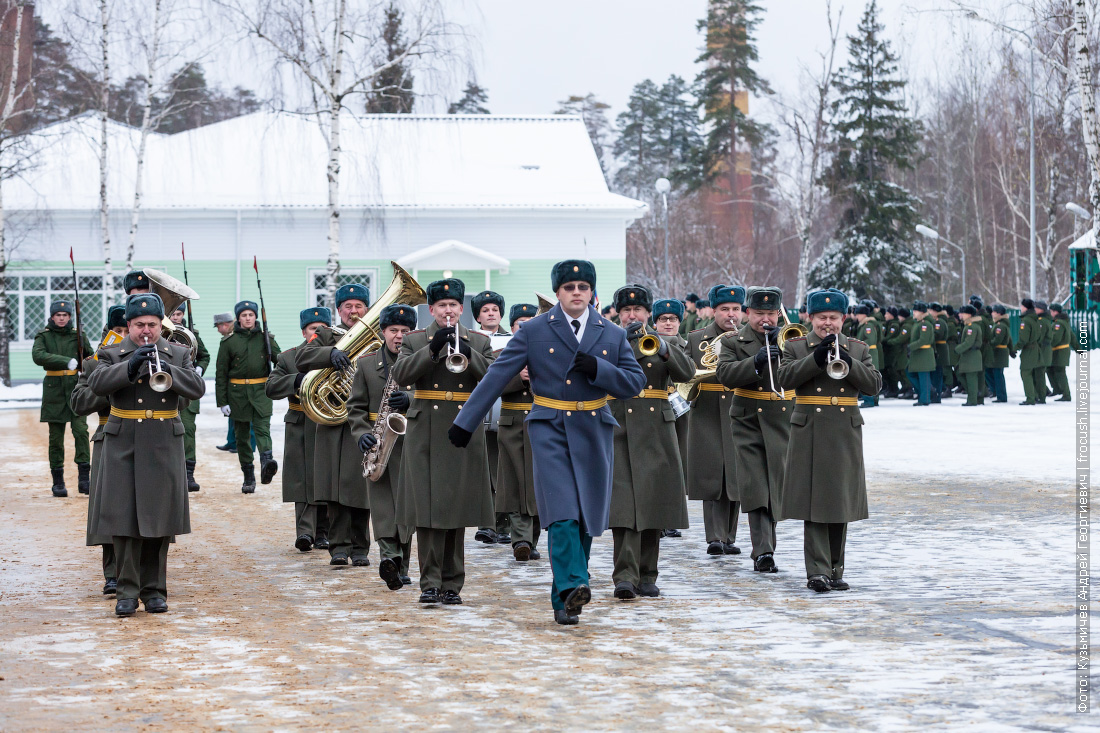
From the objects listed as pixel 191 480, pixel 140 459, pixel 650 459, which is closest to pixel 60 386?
pixel 191 480

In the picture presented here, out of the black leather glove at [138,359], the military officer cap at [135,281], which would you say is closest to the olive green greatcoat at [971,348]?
the military officer cap at [135,281]

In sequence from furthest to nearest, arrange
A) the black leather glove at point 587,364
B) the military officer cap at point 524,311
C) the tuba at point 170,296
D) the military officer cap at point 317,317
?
the military officer cap at point 524,311
the tuba at point 170,296
the military officer cap at point 317,317
the black leather glove at point 587,364

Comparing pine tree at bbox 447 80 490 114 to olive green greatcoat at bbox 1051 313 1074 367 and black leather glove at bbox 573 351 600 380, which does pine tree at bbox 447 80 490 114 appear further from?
black leather glove at bbox 573 351 600 380

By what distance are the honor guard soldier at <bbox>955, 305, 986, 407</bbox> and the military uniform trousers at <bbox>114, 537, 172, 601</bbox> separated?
18669 millimetres

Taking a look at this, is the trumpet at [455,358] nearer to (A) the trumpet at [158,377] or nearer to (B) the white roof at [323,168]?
(A) the trumpet at [158,377]

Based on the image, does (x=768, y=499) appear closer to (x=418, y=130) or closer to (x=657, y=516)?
(x=657, y=516)

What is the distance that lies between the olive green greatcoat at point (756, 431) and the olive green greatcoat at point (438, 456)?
2.06m

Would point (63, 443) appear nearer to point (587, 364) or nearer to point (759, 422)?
point (759, 422)

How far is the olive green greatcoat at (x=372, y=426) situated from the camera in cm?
859

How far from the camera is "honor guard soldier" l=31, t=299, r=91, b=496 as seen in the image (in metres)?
13.7

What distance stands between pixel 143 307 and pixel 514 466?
320 centimetres

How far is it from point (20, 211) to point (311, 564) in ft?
89.8

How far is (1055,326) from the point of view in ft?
80.7

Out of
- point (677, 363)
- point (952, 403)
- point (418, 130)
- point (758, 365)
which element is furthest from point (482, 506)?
point (418, 130)
